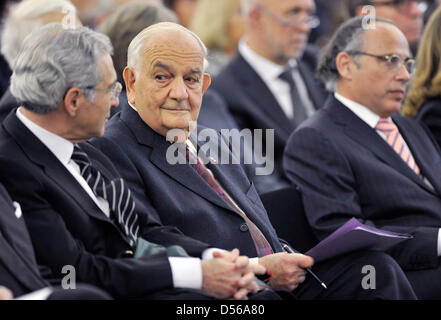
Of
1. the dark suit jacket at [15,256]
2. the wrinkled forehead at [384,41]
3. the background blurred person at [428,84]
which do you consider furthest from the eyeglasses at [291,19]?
the dark suit jacket at [15,256]

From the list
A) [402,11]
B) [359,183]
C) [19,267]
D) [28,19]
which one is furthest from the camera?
[402,11]

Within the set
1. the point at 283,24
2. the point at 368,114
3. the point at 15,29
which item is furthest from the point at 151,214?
the point at 283,24

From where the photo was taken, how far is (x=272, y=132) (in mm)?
5527

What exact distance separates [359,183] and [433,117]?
3.26 ft

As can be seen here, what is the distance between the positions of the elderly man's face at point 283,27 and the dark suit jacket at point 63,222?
10.8 feet

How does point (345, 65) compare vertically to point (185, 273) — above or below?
above

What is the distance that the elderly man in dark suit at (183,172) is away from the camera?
3529 mm

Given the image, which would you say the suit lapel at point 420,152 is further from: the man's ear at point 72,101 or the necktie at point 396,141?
the man's ear at point 72,101

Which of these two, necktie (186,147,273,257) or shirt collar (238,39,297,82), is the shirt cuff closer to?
necktie (186,147,273,257)

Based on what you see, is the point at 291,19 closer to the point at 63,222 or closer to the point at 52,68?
the point at 52,68

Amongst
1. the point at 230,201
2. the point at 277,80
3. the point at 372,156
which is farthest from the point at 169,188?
the point at 277,80

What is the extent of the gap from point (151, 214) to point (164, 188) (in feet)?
0.48

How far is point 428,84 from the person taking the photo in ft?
16.7

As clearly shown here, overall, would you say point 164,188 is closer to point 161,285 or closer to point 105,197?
point 105,197
